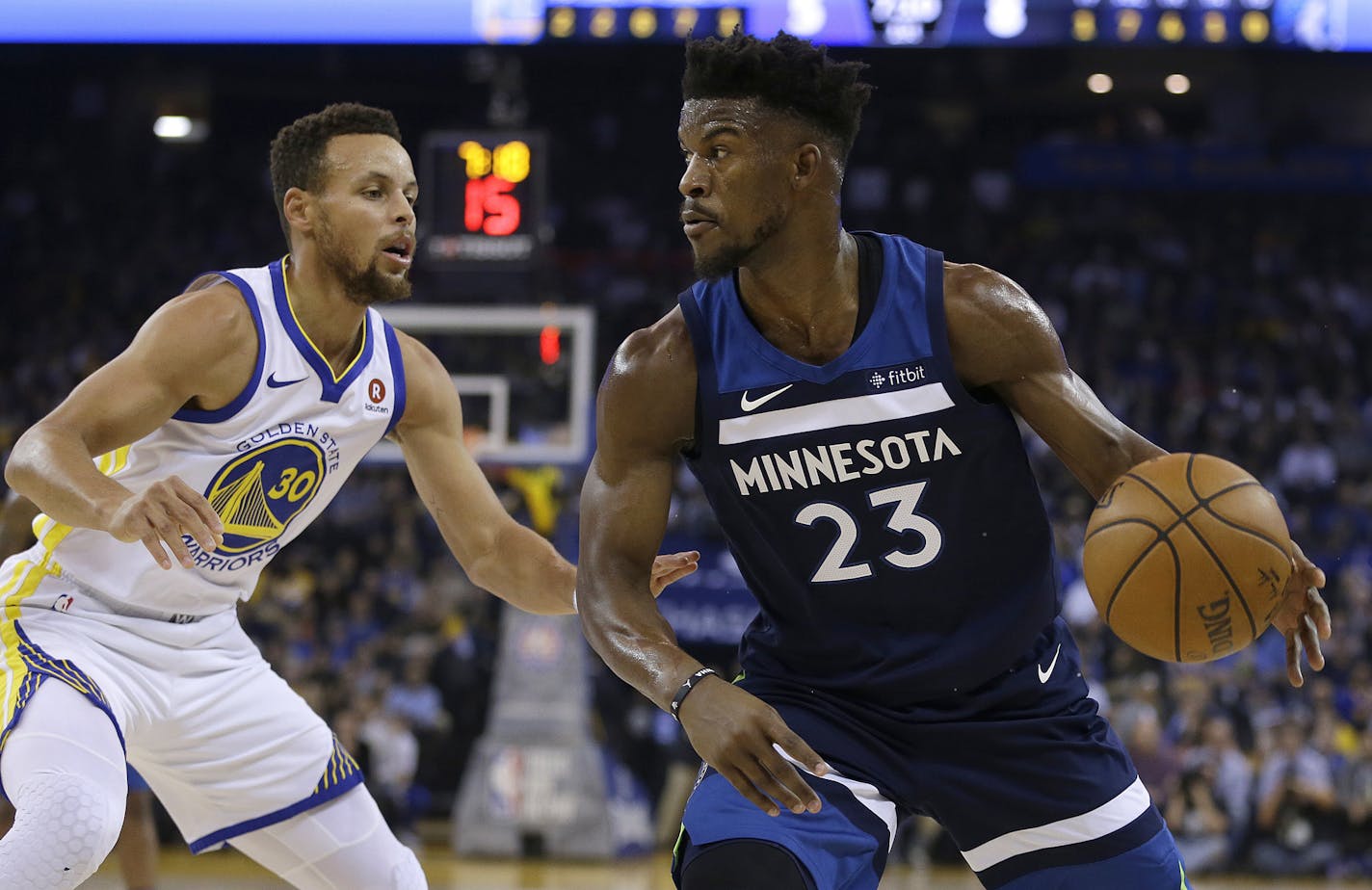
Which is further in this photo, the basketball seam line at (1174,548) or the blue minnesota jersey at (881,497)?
the blue minnesota jersey at (881,497)

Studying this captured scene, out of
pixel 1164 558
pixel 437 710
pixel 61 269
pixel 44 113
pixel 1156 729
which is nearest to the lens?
pixel 1164 558

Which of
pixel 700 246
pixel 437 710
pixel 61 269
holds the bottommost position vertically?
pixel 437 710

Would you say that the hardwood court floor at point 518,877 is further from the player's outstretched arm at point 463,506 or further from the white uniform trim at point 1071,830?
the white uniform trim at point 1071,830

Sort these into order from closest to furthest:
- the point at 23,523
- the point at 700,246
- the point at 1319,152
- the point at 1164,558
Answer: the point at 1164,558
the point at 700,246
the point at 23,523
the point at 1319,152

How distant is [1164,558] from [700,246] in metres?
1.05

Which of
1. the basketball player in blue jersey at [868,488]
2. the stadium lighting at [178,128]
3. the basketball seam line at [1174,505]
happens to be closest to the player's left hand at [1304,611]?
the basketball player in blue jersey at [868,488]

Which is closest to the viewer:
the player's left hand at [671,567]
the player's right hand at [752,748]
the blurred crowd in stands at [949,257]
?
the player's right hand at [752,748]

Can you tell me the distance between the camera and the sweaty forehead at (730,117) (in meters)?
3.05

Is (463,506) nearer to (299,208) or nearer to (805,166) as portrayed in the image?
(299,208)

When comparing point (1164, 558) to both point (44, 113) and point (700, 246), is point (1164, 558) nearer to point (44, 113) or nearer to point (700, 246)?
point (700, 246)

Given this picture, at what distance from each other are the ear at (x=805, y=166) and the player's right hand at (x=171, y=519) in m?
1.32

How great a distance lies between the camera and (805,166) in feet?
10.2

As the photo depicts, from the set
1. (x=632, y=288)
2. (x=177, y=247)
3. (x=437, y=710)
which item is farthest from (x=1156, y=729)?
(x=177, y=247)

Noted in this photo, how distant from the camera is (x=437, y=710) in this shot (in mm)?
11695
